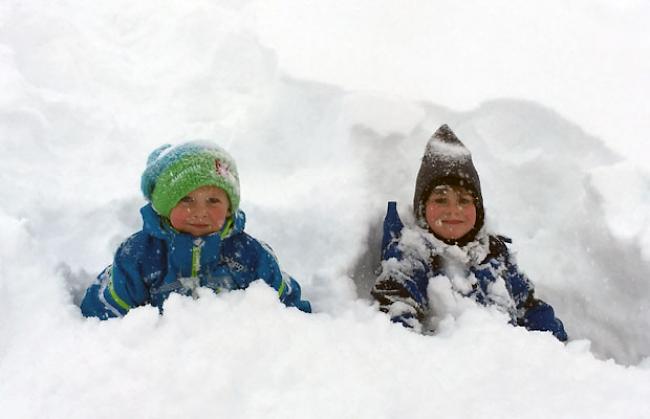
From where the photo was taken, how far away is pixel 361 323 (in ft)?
6.00

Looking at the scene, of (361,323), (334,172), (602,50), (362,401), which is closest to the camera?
(362,401)

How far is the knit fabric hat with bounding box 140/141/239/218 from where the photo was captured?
87.0 inches

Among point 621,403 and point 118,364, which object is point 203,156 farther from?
point 621,403

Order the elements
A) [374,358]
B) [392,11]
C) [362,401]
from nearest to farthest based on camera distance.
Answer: [362,401], [374,358], [392,11]

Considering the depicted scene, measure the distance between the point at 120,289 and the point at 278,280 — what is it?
62cm

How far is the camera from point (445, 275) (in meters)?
2.57

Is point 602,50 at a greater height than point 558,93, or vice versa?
point 602,50

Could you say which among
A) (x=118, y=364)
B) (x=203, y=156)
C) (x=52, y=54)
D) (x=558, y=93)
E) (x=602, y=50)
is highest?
(x=602, y=50)

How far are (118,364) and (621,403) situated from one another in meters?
1.26

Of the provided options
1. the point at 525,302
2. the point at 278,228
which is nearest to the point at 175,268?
the point at 278,228

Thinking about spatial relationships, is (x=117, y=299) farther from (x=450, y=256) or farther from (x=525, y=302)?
(x=525, y=302)

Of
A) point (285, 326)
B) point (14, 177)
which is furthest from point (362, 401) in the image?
point (14, 177)

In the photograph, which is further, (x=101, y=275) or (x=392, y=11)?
(x=392, y=11)

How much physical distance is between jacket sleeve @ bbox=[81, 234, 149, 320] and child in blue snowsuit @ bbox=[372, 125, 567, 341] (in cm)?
99
